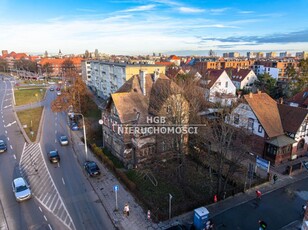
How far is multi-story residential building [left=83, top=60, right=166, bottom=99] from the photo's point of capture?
2010 inches

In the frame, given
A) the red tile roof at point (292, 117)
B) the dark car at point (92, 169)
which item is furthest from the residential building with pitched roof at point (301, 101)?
the dark car at point (92, 169)

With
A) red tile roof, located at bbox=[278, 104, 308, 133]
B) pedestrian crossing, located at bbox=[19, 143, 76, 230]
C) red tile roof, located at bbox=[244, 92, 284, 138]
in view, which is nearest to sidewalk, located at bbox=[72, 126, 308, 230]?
pedestrian crossing, located at bbox=[19, 143, 76, 230]

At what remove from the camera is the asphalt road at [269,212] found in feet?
61.2

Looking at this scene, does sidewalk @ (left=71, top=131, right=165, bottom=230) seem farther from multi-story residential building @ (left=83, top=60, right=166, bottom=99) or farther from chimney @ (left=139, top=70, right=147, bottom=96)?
multi-story residential building @ (left=83, top=60, right=166, bottom=99)

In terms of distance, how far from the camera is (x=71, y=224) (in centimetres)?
1866

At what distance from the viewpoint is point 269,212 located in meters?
20.1

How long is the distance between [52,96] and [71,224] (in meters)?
62.2

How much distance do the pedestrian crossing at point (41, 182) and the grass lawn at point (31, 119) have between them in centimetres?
692

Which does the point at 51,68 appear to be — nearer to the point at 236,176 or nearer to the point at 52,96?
the point at 52,96

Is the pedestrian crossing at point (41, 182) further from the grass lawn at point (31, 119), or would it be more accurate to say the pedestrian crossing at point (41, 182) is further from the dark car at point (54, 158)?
the grass lawn at point (31, 119)

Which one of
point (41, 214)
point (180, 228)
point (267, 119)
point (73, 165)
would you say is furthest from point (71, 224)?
point (267, 119)

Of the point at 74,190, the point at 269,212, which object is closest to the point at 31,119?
the point at 74,190

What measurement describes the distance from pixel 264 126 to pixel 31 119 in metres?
44.9

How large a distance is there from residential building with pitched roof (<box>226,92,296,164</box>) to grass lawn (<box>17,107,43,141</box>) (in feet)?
111
